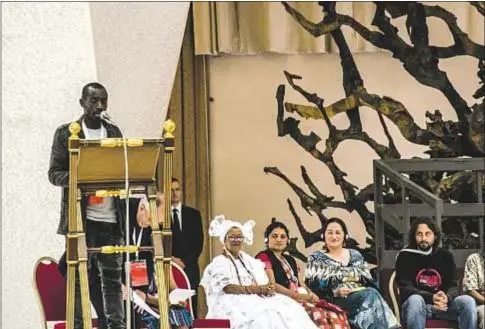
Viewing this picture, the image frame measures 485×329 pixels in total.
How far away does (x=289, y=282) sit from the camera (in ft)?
25.2

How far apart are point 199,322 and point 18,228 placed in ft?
3.83

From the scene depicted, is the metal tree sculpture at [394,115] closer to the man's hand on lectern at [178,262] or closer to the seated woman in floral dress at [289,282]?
the man's hand on lectern at [178,262]

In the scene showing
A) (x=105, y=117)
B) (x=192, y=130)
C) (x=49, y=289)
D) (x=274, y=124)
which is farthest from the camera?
(x=274, y=124)

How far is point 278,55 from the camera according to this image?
10367mm

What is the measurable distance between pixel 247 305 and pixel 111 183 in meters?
1.64

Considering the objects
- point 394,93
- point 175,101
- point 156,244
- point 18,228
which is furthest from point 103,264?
point 394,93

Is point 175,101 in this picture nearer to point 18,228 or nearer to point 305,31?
point 305,31

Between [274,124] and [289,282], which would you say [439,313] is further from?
[274,124]

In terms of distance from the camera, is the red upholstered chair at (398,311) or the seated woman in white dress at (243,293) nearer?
the seated woman in white dress at (243,293)

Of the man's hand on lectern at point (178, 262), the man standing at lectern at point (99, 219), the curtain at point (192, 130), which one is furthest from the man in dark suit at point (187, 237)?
the man standing at lectern at point (99, 219)

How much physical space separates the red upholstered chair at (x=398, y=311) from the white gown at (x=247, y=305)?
0.72 meters

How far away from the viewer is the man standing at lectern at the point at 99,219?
6.26 m

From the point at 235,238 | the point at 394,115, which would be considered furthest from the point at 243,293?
the point at 394,115

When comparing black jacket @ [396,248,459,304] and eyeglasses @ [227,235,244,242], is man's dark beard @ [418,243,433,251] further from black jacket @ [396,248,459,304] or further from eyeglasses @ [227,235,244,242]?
eyeglasses @ [227,235,244,242]
